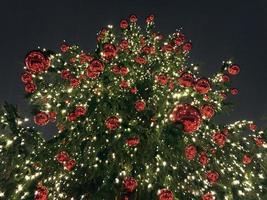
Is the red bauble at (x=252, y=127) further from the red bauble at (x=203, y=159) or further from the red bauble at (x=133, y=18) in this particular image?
the red bauble at (x=133, y=18)

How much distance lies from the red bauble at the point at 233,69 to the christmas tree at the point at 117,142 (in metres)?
1.47

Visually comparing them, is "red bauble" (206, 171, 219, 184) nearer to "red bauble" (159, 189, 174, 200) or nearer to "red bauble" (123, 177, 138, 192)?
"red bauble" (123, 177, 138, 192)

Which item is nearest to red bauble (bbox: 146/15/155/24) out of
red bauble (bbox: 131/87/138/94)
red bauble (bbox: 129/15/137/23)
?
red bauble (bbox: 129/15/137/23)

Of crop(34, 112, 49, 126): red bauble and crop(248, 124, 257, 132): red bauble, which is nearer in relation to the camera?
crop(34, 112, 49, 126): red bauble

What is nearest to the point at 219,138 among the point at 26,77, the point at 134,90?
the point at 134,90

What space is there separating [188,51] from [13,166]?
22.1ft

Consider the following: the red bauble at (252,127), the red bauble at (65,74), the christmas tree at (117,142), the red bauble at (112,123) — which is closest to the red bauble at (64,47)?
the christmas tree at (117,142)

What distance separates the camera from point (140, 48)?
11453 millimetres

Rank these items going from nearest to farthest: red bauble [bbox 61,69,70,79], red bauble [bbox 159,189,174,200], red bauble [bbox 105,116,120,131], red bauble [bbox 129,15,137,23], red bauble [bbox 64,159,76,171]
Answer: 1. red bauble [bbox 159,189,174,200]
2. red bauble [bbox 105,116,120,131]
3. red bauble [bbox 64,159,76,171]
4. red bauble [bbox 61,69,70,79]
5. red bauble [bbox 129,15,137,23]

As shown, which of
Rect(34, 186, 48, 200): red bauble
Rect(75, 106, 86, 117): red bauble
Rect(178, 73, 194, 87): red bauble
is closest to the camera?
Rect(34, 186, 48, 200): red bauble

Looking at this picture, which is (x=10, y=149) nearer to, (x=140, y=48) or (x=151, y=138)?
(x=151, y=138)

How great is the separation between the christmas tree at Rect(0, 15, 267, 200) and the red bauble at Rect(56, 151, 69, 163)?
0.02 metres

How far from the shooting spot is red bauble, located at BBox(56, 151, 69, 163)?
6895 millimetres

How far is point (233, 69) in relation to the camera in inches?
381
